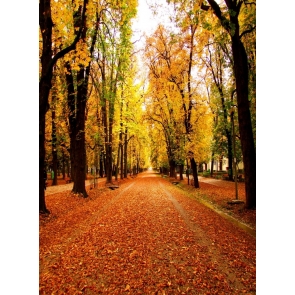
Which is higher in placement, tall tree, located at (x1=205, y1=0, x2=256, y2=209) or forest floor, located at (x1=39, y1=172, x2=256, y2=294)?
tall tree, located at (x1=205, y1=0, x2=256, y2=209)

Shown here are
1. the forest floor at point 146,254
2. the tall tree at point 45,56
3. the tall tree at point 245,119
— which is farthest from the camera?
the tall tree at point 245,119

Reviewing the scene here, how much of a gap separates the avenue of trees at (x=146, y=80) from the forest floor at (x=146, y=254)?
228cm

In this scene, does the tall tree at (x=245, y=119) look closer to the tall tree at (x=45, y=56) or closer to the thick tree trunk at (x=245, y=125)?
the thick tree trunk at (x=245, y=125)

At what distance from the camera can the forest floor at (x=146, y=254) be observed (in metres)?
3.38

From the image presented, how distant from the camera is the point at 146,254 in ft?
14.6

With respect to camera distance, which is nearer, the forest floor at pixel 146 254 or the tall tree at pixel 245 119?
the forest floor at pixel 146 254

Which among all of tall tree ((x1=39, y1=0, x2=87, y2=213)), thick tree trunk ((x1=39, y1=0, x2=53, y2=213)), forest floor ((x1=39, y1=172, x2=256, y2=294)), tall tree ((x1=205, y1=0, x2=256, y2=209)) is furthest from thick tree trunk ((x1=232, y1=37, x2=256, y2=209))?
thick tree trunk ((x1=39, y1=0, x2=53, y2=213))

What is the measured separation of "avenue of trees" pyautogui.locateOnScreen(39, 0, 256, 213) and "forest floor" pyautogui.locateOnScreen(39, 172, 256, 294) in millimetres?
2278

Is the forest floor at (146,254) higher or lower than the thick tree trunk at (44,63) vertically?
lower

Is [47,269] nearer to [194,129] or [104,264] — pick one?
[104,264]

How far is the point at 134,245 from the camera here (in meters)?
4.91

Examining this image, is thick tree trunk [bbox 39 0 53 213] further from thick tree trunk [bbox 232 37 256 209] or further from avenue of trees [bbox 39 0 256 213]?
thick tree trunk [bbox 232 37 256 209]

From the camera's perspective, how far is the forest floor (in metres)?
3.38

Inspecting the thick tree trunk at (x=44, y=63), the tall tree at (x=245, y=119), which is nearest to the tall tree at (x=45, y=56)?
the thick tree trunk at (x=44, y=63)
